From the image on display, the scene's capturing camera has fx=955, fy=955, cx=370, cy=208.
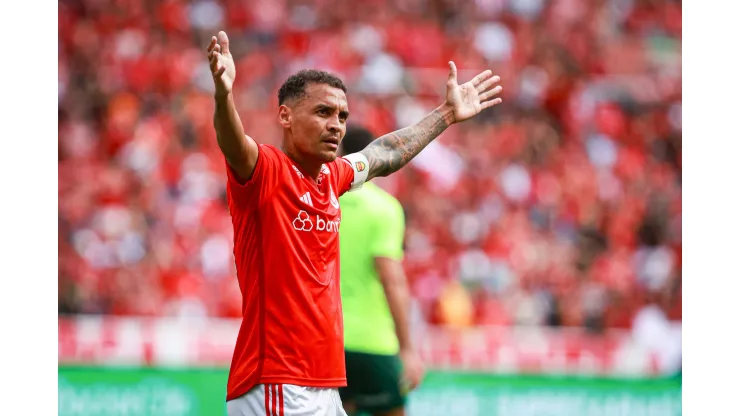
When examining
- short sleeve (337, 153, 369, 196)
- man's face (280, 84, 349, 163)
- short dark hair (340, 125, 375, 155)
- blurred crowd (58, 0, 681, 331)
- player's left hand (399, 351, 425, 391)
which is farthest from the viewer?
blurred crowd (58, 0, 681, 331)

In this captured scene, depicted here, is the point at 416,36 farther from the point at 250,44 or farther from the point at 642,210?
the point at 642,210

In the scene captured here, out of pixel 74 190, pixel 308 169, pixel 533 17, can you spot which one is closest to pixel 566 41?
pixel 533 17

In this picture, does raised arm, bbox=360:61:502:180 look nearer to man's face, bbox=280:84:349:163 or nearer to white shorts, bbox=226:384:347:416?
man's face, bbox=280:84:349:163

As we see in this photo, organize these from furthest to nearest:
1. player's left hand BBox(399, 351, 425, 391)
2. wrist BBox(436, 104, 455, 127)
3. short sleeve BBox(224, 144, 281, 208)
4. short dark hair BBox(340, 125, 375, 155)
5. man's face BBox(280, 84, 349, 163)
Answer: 1. short dark hair BBox(340, 125, 375, 155)
2. player's left hand BBox(399, 351, 425, 391)
3. wrist BBox(436, 104, 455, 127)
4. man's face BBox(280, 84, 349, 163)
5. short sleeve BBox(224, 144, 281, 208)

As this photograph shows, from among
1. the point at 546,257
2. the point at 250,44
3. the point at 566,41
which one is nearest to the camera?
the point at 546,257

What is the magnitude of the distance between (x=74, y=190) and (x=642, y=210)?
8110 millimetres

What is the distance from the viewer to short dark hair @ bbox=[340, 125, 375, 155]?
6.48 meters

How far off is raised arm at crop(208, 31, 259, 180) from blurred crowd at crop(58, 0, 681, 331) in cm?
800

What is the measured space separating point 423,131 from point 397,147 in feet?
0.64

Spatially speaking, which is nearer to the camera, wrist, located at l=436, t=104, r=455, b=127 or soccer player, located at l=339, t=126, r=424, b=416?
wrist, located at l=436, t=104, r=455, b=127

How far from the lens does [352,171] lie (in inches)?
187

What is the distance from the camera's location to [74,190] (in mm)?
12867

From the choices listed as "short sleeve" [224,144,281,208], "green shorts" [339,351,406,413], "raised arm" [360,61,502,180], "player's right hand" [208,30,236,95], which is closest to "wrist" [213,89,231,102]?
"player's right hand" [208,30,236,95]

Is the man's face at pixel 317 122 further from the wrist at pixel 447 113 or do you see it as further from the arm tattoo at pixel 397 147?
the wrist at pixel 447 113
